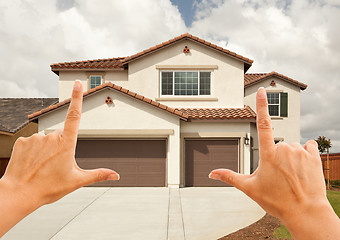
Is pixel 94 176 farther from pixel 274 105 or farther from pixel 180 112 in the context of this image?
pixel 274 105

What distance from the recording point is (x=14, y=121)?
21656 mm

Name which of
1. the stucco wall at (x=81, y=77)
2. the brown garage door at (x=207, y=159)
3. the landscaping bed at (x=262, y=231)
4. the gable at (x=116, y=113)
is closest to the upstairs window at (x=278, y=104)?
the brown garage door at (x=207, y=159)

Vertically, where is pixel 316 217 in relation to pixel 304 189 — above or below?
below

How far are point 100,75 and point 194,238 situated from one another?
13567 millimetres

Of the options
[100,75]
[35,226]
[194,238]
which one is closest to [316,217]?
[194,238]

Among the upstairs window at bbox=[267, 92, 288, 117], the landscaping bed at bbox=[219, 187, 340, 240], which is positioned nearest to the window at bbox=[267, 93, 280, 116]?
the upstairs window at bbox=[267, 92, 288, 117]

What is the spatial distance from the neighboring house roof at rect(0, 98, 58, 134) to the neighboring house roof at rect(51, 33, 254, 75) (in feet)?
17.0

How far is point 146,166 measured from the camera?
51.3ft

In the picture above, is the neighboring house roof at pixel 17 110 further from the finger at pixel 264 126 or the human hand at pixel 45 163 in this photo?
the finger at pixel 264 126

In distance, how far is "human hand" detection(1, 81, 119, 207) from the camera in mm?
1747

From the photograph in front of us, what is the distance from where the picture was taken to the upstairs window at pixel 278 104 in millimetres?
20234

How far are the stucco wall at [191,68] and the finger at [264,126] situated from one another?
15448 mm

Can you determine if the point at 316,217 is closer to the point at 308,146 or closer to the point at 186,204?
the point at 308,146

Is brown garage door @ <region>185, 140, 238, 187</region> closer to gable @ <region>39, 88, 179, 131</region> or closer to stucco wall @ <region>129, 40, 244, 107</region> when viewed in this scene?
gable @ <region>39, 88, 179, 131</region>
